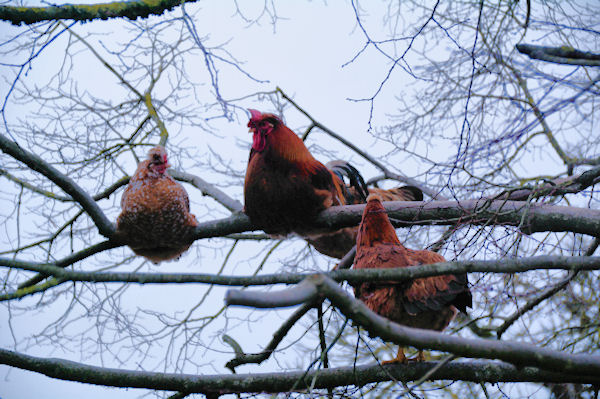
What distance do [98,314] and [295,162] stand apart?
1.97 meters

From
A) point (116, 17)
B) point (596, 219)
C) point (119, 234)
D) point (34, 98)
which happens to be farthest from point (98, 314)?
point (596, 219)

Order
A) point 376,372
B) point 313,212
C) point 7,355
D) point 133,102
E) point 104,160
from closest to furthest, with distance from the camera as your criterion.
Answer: point 7,355
point 376,372
point 313,212
point 104,160
point 133,102

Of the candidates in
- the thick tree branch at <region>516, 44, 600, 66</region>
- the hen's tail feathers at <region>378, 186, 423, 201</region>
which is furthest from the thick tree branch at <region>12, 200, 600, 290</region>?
the hen's tail feathers at <region>378, 186, 423, 201</region>

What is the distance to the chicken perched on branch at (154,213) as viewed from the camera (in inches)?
143

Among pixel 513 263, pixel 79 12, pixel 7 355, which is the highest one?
pixel 79 12

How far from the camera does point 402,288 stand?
305 cm

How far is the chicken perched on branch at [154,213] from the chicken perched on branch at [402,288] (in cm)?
122

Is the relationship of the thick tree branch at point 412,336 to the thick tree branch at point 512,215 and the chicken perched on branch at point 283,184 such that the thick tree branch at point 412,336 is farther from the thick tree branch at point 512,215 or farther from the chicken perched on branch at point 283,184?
the chicken perched on branch at point 283,184

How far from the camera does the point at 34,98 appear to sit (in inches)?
183

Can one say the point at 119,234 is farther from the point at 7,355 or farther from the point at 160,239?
the point at 7,355

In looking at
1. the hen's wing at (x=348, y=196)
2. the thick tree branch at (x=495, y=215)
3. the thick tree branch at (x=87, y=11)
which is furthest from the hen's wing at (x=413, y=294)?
the thick tree branch at (x=87, y=11)

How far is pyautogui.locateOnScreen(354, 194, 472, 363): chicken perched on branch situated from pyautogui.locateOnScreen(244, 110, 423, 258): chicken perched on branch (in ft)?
1.35

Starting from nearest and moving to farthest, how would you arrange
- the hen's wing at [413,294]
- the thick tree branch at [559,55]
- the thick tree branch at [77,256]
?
the thick tree branch at [559,55], the hen's wing at [413,294], the thick tree branch at [77,256]

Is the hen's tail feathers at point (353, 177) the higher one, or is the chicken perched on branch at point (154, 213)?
the hen's tail feathers at point (353, 177)
